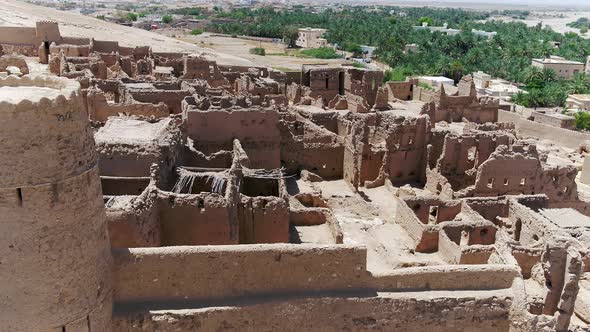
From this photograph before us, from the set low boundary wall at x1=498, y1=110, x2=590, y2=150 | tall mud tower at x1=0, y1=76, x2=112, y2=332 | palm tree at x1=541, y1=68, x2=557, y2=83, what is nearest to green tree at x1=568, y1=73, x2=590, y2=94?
palm tree at x1=541, y1=68, x2=557, y2=83

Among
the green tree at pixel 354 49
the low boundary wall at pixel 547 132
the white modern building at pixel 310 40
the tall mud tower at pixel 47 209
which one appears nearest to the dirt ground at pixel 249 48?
the white modern building at pixel 310 40

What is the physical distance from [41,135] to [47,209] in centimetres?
119

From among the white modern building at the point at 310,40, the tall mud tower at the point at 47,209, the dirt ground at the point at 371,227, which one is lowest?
the dirt ground at the point at 371,227

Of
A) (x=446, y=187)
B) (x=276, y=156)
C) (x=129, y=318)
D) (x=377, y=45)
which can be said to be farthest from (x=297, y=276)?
(x=377, y=45)

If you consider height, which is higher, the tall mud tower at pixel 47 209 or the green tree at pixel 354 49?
the tall mud tower at pixel 47 209

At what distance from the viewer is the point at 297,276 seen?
39.4ft

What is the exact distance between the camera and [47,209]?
28.1 feet

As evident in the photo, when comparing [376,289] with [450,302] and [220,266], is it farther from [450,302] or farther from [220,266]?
→ [220,266]

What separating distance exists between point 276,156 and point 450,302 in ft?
40.6

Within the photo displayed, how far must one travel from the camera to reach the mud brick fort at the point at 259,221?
8.76 metres

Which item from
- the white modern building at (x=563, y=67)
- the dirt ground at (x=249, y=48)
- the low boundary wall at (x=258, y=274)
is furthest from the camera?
the dirt ground at (x=249, y=48)

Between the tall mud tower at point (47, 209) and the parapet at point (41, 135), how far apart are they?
13 mm

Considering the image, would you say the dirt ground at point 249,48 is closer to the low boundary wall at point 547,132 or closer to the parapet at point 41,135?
the low boundary wall at point 547,132

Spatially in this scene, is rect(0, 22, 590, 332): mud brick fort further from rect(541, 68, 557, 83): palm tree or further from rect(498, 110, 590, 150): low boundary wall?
rect(541, 68, 557, 83): palm tree
